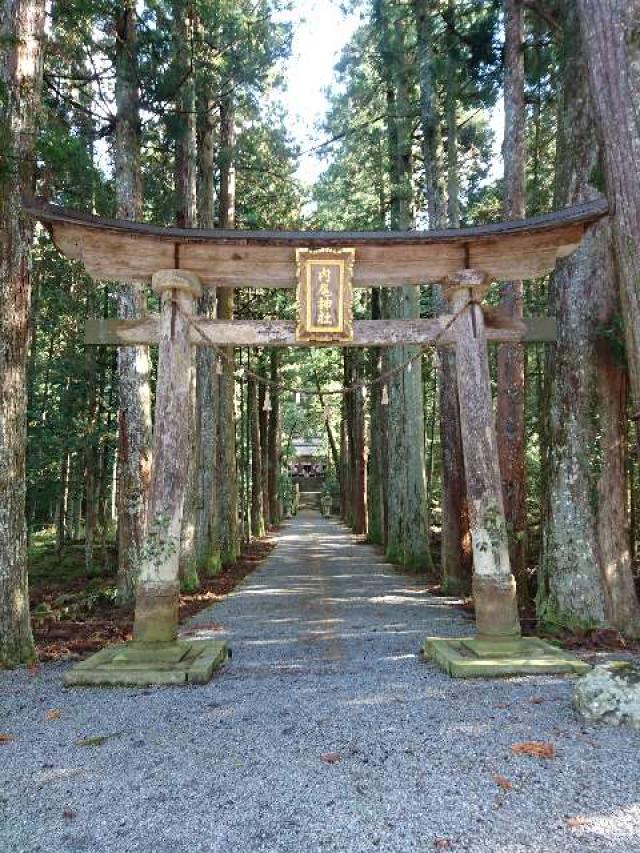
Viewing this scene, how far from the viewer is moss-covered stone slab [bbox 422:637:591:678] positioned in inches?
201

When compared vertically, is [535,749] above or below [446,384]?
below

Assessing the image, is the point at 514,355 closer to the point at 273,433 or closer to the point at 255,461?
the point at 255,461

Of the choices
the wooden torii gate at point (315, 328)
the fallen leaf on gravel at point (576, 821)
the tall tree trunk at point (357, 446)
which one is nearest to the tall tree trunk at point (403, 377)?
the wooden torii gate at point (315, 328)

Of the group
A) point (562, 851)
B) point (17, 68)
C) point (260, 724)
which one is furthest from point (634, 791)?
point (17, 68)

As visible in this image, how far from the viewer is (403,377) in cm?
1408

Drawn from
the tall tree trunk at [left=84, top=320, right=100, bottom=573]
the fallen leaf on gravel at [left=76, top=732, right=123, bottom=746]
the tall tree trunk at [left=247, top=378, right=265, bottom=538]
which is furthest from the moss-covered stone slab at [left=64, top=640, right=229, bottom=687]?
the tall tree trunk at [left=247, top=378, right=265, bottom=538]

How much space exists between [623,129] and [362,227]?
1436cm

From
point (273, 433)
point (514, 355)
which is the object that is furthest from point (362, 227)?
point (273, 433)

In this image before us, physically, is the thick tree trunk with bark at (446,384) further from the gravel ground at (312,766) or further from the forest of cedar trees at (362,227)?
the gravel ground at (312,766)

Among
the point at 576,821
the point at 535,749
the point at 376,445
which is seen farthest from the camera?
the point at 376,445

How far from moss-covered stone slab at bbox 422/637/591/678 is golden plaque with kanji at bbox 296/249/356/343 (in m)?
3.42

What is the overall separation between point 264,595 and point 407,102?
11.6 m

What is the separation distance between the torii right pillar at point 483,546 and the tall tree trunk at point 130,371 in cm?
502

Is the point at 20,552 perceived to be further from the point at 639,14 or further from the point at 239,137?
the point at 239,137
